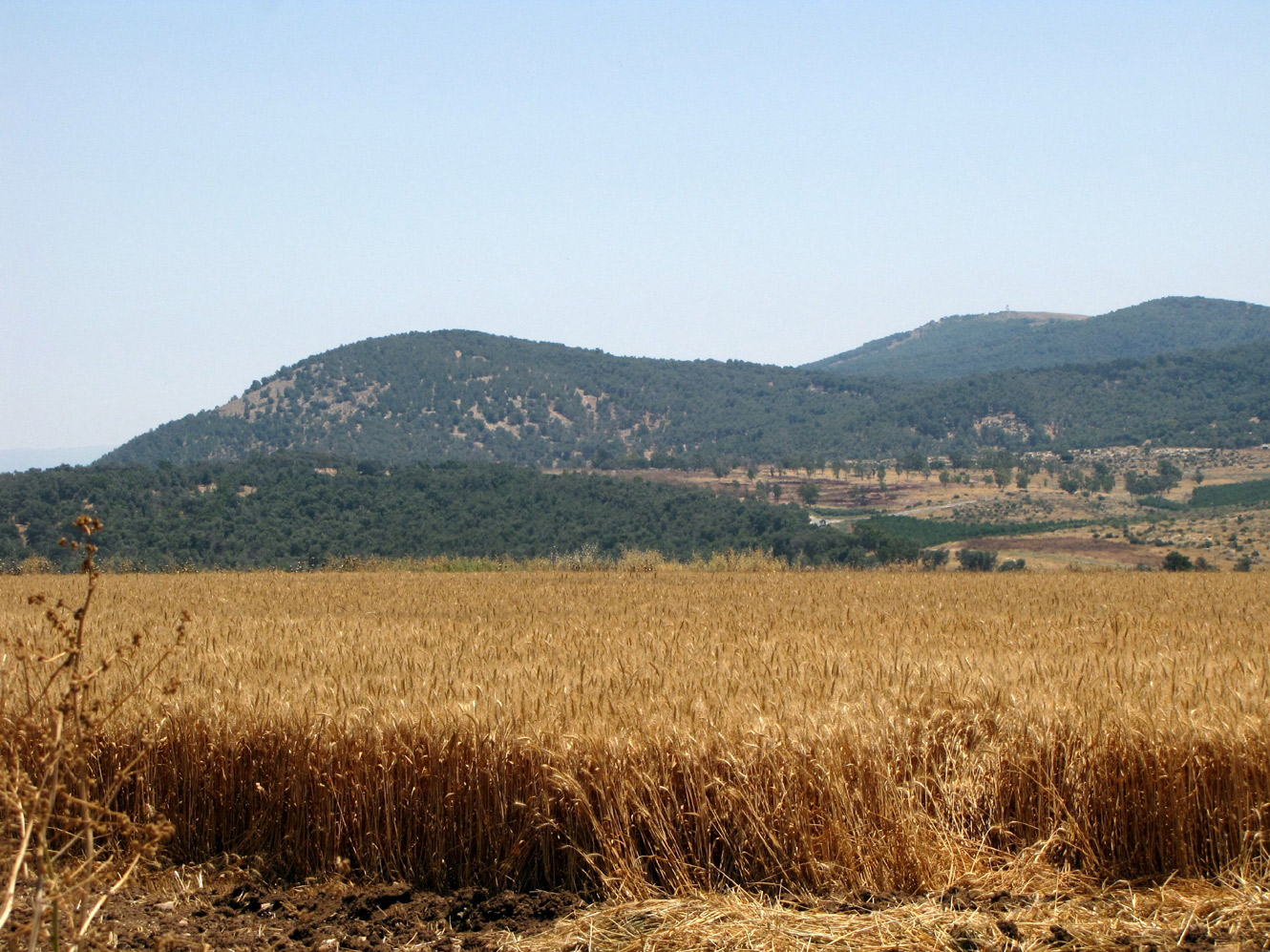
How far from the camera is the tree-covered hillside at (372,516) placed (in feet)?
122

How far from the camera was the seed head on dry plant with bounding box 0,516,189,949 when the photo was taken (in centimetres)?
233

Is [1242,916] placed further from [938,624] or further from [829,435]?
[829,435]

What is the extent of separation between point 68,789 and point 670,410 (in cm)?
9948

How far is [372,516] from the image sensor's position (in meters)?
44.6

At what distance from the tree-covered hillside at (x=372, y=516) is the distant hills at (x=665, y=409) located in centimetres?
3147

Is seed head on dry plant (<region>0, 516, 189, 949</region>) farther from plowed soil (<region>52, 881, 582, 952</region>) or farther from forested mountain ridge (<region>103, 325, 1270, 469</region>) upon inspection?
forested mountain ridge (<region>103, 325, 1270, 469</region>)

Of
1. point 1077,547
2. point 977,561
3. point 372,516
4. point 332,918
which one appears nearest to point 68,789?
point 332,918

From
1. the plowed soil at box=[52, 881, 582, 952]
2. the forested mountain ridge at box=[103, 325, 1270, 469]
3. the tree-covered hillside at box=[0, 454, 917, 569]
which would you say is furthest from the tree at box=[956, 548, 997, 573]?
the forested mountain ridge at box=[103, 325, 1270, 469]

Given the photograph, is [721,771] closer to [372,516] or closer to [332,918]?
[332,918]

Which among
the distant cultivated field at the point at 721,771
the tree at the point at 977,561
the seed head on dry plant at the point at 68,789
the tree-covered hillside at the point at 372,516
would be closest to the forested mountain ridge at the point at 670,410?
the tree-covered hillside at the point at 372,516

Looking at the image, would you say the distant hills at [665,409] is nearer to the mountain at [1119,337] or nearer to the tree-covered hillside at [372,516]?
the tree-covered hillside at [372,516]

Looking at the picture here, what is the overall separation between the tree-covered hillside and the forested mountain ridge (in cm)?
3191

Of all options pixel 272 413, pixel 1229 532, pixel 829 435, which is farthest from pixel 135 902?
pixel 272 413

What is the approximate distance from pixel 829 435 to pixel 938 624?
83.9 metres
